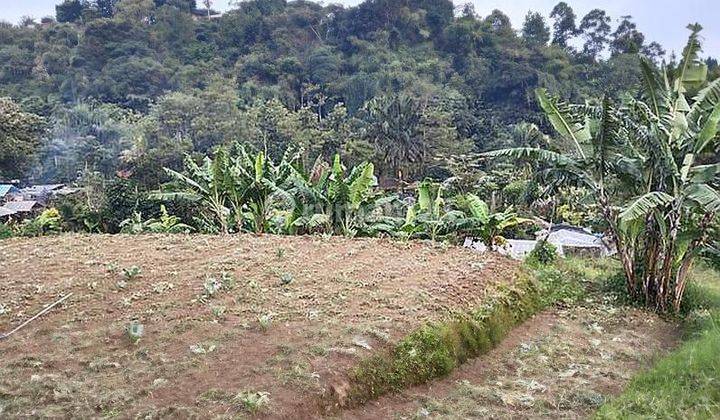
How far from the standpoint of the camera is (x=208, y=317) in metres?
5.22

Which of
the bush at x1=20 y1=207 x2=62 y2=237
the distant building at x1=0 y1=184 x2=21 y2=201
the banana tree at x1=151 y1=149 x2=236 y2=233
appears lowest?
A: the distant building at x1=0 y1=184 x2=21 y2=201

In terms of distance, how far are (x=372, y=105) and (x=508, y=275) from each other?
29577 mm

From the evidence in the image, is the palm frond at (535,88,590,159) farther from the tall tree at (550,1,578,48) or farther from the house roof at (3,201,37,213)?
the tall tree at (550,1,578,48)

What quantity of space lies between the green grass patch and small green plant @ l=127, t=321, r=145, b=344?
1.65 meters

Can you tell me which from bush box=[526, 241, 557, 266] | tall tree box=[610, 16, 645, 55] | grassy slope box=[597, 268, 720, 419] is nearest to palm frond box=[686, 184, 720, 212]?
grassy slope box=[597, 268, 720, 419]

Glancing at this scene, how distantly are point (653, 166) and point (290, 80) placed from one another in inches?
1715

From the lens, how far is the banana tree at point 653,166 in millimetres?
7449

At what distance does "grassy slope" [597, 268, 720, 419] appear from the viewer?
481cm

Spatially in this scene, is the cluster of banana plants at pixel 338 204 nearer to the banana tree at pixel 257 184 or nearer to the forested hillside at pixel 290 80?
the banana tree at pixel 257 184

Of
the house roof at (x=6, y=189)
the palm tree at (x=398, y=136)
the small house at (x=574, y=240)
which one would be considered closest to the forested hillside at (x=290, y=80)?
the palm tree at (x=398, y=136)

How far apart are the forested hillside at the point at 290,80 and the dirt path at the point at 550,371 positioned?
20197 millimetres

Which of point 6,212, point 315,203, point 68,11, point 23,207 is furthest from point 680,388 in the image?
point 68,11

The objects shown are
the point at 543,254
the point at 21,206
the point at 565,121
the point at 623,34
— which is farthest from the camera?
the point at 623,34

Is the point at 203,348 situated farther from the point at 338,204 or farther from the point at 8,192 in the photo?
the point at 8,192
